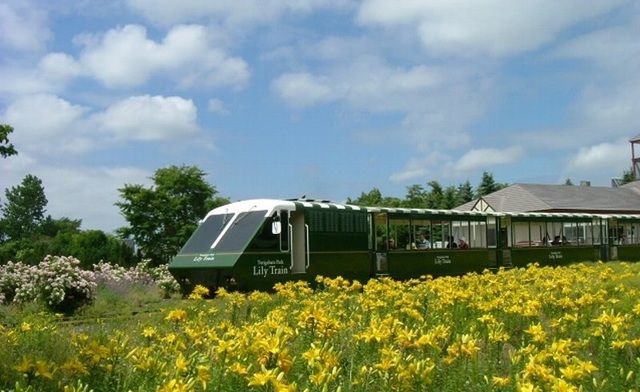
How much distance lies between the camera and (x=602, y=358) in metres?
5.39

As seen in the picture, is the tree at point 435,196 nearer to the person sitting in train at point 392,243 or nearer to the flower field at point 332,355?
the person sitting in train at point 392,243

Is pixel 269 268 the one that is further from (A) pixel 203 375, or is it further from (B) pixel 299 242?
(A) pixel 203 375

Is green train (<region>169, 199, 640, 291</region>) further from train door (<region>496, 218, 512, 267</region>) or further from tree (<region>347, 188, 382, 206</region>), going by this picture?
tree (<region>347, 188, 382, 206</region>)

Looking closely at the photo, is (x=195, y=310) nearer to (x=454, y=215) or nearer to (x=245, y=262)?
(x=245, y=262)

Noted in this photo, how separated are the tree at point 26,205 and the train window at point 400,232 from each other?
84594 millimetres

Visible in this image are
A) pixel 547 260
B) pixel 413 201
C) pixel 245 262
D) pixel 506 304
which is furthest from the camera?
pixel 413 201

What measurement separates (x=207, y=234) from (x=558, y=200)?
41.4 m

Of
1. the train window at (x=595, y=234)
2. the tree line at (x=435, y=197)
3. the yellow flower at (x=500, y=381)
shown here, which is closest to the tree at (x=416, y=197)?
the tree line at (x=435, y=197)

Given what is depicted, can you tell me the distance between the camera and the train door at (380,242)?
21203 mm

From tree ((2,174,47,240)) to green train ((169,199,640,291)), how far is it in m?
82.7

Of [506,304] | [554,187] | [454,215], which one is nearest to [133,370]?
[506,304]

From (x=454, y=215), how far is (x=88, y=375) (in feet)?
70.4

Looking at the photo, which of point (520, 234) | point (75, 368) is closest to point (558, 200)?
point (520, 234)

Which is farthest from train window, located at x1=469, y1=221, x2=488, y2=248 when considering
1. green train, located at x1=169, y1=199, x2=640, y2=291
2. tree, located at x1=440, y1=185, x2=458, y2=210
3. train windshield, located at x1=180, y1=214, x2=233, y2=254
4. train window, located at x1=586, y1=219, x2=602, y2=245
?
tree, located at x1=440, y1=185, x2=458, y2=210
